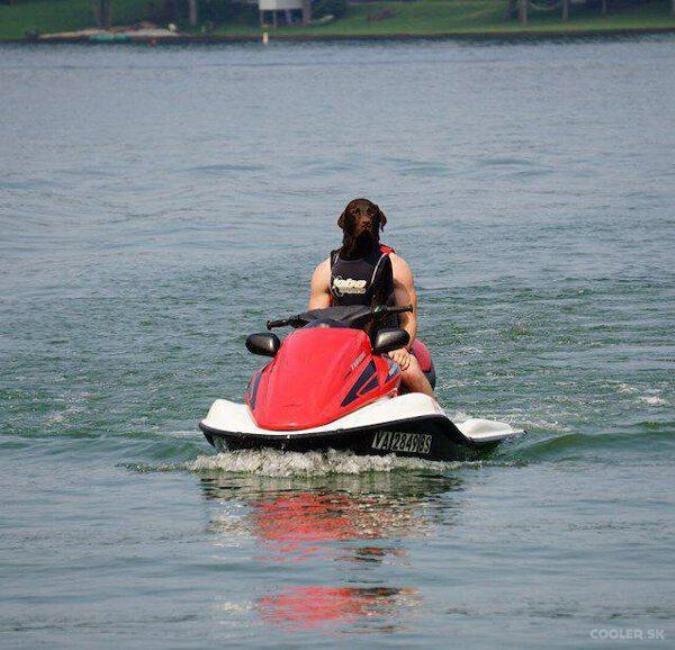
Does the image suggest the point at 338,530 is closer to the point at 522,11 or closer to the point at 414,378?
the point at 414,378

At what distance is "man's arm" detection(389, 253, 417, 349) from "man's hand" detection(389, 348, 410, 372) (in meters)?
0.13

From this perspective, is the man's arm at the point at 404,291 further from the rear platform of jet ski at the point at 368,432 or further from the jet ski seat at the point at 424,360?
the rear platform of jet ski at the point at 368,432

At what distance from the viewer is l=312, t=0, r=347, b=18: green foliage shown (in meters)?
126

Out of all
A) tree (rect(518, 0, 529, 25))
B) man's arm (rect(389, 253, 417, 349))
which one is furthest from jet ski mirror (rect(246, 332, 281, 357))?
tree (rect(518, 0, 529, 25))

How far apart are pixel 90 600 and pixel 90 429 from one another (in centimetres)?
438

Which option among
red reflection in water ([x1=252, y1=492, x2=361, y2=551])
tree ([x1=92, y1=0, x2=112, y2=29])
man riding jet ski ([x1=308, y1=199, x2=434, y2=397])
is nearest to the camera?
red reflection in water ([x1=252, y1=492, x2=361, y2=551])

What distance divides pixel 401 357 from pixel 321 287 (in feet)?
2.23

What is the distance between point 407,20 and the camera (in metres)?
120

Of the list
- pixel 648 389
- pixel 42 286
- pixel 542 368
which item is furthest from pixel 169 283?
pixel 648 389

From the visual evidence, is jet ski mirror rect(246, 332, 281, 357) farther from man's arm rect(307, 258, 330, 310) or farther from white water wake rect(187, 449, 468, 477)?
white water wake rect(187, 449, 468, 477)

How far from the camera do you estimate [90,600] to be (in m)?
8.49

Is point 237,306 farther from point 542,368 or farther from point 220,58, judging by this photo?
point 220,58

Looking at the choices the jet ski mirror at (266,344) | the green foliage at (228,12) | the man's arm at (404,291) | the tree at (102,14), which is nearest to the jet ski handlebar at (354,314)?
the jet ski mirror at (266,344)

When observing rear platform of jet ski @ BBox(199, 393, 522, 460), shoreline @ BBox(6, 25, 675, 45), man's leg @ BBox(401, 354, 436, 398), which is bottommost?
shoreline @ BBox(6, 25, 675, 45)
